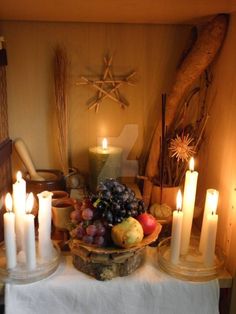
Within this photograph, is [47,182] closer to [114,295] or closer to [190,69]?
[114,295]

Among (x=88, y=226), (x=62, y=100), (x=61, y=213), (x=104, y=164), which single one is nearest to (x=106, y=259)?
(x=88, y=226)

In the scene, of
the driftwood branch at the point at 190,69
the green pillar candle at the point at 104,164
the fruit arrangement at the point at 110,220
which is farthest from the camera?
the green pillar candle at the point at 104,164

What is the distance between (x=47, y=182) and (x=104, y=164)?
18 centimetres

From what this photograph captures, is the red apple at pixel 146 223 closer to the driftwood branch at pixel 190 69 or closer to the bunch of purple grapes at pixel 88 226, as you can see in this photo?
the bunch of purple grapes at pixel 88 226

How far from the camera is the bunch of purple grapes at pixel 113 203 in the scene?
729 mm

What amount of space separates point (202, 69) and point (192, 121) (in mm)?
186

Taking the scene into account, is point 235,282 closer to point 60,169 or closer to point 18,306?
point 18,306

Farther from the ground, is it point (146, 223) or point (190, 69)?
point (190, 69)

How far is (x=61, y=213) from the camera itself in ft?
2.87

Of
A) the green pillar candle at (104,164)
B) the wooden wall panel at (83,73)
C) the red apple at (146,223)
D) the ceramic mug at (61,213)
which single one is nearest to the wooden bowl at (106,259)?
the red apple at (146,223)

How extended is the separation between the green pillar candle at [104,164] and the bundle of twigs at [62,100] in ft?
0.36

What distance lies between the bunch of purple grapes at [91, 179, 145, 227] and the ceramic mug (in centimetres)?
16

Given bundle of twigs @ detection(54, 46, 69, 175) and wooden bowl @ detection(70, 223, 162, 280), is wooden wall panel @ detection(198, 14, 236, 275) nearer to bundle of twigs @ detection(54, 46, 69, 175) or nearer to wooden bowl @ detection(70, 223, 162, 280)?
wooden bowl @ detection(70, 223, 162, 280)

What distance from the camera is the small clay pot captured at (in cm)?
98
